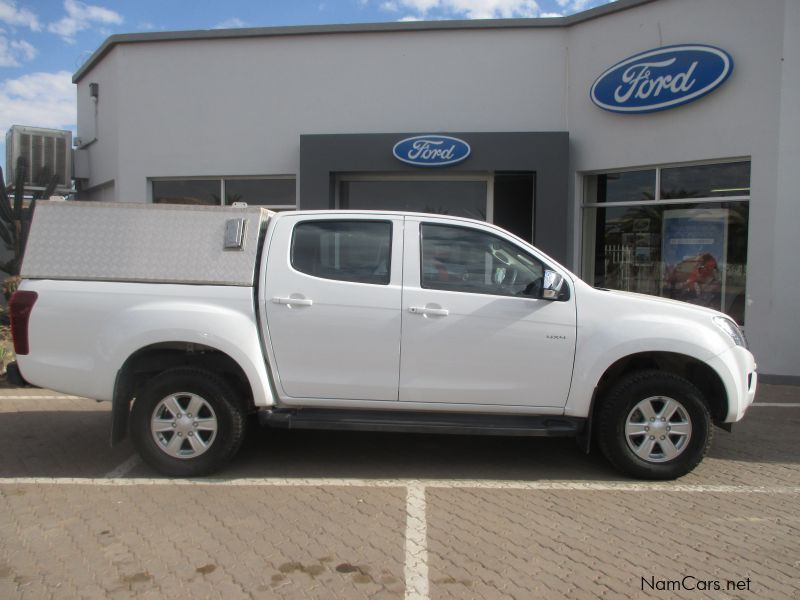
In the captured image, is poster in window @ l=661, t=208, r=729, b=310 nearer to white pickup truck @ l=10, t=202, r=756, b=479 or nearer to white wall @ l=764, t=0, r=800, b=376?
white wall @ l=764, t=0, r=800, b=376

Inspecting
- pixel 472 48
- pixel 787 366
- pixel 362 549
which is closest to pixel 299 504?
pixel 362 549

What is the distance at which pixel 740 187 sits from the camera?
28.4 feet

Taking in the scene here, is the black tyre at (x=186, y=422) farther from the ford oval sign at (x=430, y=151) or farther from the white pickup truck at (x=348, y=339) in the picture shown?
the ford oval sign at (x=430, y=151)

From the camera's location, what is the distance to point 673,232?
9492 mm

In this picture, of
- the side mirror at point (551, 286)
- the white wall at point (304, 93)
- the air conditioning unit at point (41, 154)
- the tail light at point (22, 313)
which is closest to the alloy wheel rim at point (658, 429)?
the side mirror at point (551, 286)

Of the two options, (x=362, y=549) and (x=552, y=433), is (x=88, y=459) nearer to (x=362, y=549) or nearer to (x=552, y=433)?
(x=362, y=549)

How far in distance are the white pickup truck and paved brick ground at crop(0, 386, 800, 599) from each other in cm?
43

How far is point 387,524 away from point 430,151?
288 inches

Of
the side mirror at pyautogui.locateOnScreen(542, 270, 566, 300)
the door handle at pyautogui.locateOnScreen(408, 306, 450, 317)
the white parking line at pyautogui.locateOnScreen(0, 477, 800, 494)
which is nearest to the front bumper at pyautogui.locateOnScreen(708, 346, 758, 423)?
the white parking line at pyautogui.locateOnScreen(0, 477, 800, 494)

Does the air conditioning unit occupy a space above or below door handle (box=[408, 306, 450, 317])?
above

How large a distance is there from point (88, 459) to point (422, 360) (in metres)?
2.92

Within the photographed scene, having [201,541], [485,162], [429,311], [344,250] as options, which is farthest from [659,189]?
[201,541]

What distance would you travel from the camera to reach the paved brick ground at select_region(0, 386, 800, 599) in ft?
10.9

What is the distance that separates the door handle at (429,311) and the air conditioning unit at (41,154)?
39.1 ft
